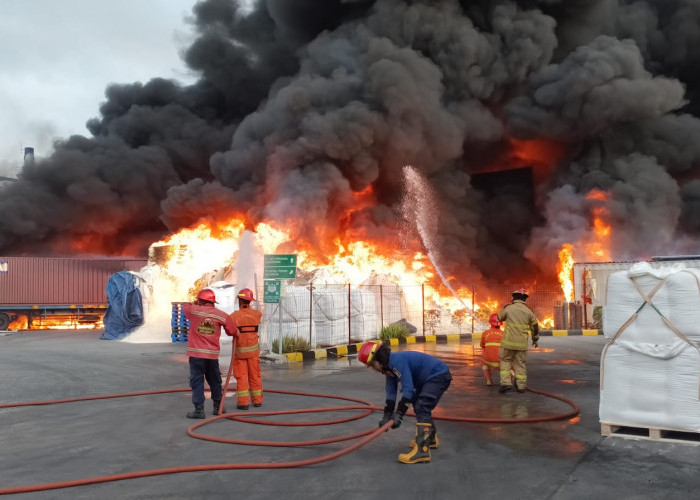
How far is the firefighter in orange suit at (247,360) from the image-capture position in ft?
24.8

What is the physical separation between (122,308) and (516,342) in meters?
14.6

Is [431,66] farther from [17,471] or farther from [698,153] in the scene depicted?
[17,471]

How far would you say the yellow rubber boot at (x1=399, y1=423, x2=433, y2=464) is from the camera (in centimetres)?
509

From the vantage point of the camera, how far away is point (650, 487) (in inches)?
173

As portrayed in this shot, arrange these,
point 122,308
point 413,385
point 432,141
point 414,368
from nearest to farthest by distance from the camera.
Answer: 1. point 413,385
2. point 414,368
3. point 122,308
4. point 432,141

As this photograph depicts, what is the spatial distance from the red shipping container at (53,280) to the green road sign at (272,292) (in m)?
15.0

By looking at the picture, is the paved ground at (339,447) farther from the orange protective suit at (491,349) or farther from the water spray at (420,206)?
the water spray at (420,206)

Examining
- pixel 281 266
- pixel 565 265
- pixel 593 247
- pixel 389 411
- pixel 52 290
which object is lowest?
pixel 389 411

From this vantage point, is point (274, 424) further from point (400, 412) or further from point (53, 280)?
point (53, 280)

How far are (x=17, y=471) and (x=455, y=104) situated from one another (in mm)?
29722

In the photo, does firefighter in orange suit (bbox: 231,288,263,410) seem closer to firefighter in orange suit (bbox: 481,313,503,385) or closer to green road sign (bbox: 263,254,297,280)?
firefighter in orange suit (bbox: 481,313,503,385)

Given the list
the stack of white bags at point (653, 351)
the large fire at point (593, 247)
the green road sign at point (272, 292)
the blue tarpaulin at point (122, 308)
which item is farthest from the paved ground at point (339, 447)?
the large fire at point (593, 247)

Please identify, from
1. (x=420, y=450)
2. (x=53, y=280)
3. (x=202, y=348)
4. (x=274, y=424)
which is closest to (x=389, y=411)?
(x=420, y=450)

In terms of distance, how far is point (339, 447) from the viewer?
569 centimetres
